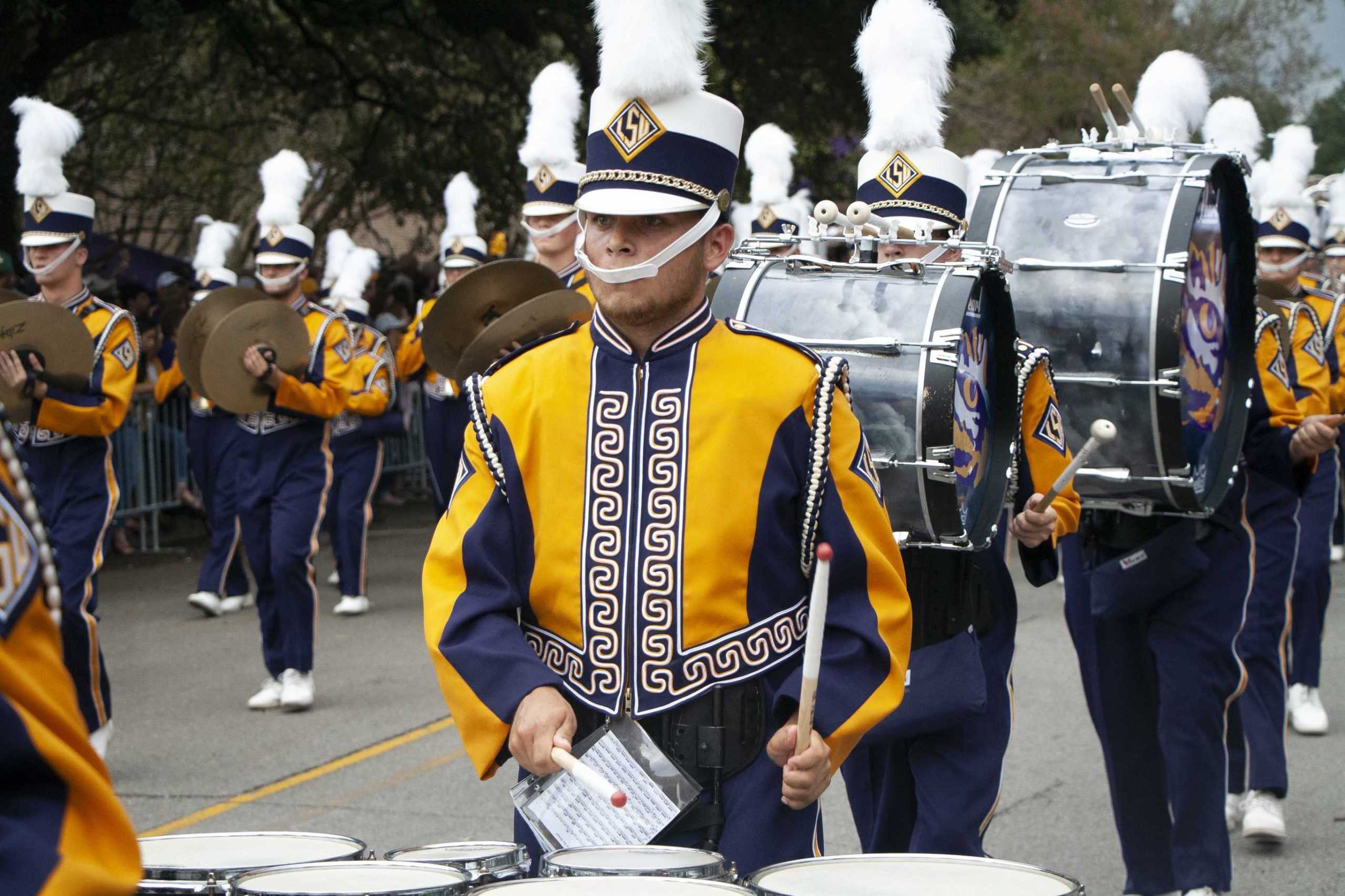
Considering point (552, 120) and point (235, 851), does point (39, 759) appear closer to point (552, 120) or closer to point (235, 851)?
point (235, 851)

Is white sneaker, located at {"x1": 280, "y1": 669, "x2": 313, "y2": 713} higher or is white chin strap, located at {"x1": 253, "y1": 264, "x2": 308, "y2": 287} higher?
white chin strap, located at {"x1": 253, "y1": 264, "x2": 308, "y2": 287}

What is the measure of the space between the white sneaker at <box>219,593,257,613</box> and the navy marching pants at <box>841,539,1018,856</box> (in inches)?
299

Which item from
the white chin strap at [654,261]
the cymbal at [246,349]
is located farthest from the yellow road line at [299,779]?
the white chin strap at [654,261]

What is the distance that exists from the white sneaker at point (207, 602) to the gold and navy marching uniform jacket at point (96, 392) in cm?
389

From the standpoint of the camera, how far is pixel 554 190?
780 centimetres

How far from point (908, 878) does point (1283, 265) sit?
6685 millimetres

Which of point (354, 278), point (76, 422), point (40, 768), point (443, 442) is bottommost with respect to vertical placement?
point (443, 442)

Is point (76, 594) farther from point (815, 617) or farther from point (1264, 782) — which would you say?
point (815, 617)

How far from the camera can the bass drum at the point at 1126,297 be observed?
16.4 feet

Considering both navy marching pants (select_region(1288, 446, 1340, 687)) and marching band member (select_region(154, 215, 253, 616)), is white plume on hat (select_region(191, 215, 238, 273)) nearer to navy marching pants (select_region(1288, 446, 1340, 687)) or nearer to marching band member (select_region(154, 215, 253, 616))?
marching band member (select_region(154, 215, 253, 616))

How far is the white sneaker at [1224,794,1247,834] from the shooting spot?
6.73 metres

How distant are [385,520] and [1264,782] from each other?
1175cm

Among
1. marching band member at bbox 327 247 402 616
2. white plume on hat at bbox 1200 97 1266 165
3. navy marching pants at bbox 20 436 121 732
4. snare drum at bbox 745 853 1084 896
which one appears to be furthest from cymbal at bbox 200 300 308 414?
snare drum at bbox 745 853 1084 896

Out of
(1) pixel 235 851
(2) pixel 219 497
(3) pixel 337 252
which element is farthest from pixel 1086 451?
(3) pixel 337 252
